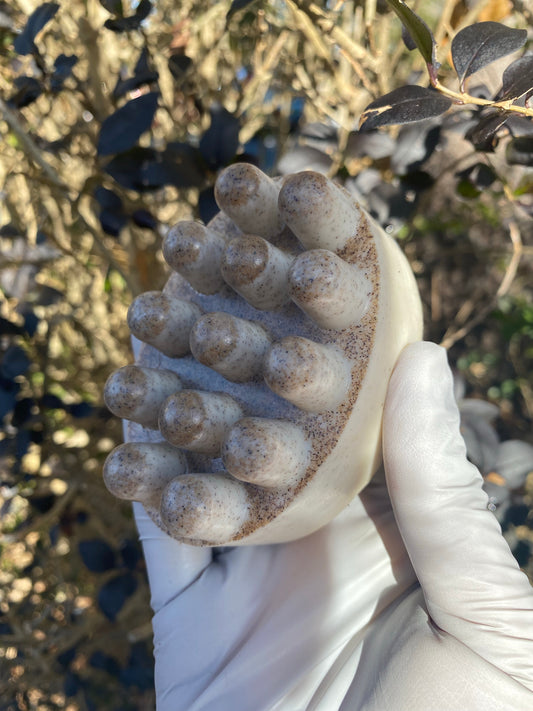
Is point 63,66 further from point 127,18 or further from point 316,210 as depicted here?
point 316,210

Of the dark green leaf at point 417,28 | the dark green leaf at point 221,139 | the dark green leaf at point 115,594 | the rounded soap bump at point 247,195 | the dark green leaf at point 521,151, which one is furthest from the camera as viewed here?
the dark green leaf at point 115,594

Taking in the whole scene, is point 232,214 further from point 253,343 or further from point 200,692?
point 200,692

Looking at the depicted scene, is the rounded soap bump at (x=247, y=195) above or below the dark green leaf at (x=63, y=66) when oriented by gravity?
below

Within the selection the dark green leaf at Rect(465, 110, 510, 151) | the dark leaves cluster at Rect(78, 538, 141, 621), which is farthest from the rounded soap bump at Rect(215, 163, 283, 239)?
the dark leaves cluster at Rect(78, 538, 141, 621)

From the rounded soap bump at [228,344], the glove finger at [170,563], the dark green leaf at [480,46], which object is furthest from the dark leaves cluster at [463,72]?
the glove finger at [170,563]

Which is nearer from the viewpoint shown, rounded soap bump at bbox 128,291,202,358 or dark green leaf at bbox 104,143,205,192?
rounded soap bump at bbox 128,291,202,358

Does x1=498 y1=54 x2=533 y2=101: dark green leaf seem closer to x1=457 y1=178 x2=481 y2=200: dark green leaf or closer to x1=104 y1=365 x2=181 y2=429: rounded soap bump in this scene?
x1=457 y1=178 x2=481 y2=200: dark green leaf

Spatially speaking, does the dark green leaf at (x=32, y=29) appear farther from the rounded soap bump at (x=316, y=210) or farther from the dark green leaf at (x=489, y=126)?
the dark green leaf at (x=489, y=126)

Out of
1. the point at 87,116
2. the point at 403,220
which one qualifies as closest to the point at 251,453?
the point at 403,220
